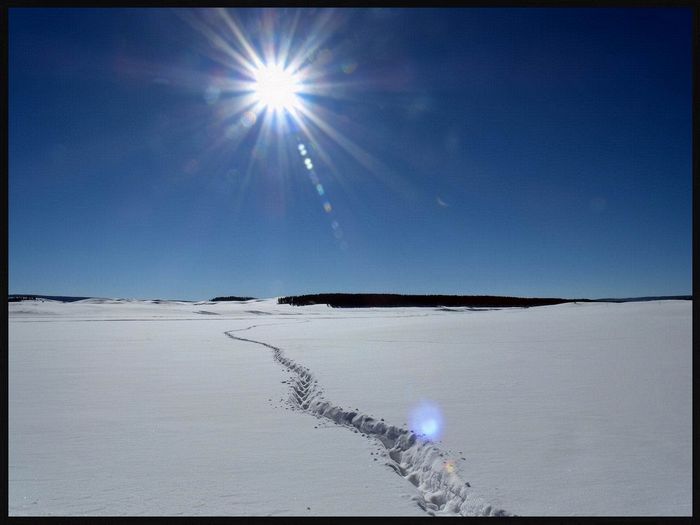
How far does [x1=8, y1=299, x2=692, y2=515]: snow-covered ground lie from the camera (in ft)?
17.0

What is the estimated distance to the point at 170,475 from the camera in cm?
589

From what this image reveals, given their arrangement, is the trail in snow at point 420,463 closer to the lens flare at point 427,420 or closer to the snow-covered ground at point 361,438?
the snow-covered ground at point 361,438

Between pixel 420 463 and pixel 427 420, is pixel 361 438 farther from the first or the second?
pixel 420 463

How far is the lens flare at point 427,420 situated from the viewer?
7110 mm

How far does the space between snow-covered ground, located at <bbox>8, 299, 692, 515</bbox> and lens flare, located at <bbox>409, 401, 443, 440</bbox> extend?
4 cm

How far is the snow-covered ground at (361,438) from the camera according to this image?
17.0 feet

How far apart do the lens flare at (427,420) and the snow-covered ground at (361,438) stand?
0.04m

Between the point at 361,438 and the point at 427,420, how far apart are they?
1.23 meters

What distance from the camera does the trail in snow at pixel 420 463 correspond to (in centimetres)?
512

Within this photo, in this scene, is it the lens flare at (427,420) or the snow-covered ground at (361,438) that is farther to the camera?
the lens flare at (427,420)

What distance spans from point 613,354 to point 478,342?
5.75 meters

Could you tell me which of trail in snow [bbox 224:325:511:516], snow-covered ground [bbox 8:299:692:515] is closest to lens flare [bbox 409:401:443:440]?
snow-covered ground [bbox 8:299:692:515]

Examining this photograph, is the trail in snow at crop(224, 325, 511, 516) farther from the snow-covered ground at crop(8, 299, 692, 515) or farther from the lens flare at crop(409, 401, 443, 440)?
the lens flare at crop(409, 401, 443, 440)

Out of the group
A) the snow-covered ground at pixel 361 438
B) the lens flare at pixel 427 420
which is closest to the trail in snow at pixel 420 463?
the snow-covered ground at pixel 361 438
